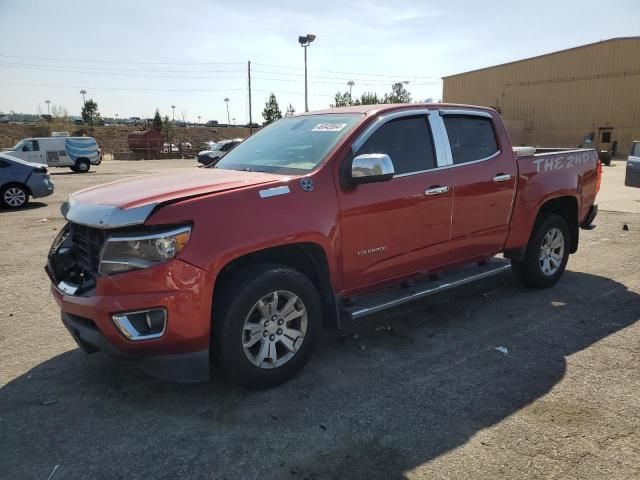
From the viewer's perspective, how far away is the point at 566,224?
5.69 meters

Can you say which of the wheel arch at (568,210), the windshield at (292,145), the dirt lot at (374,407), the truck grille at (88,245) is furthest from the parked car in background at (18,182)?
the wheel arch at (568,210)

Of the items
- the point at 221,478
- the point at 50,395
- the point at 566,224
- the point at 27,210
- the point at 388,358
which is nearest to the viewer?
the point at 221,478

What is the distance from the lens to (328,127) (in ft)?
13.5

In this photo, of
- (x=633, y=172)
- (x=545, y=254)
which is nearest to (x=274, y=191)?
(x=545, y=254)

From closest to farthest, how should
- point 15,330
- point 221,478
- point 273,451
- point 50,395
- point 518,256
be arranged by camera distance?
point 221,478 → point 273,451 → point 50,395 → point 15,330 → point 518,256

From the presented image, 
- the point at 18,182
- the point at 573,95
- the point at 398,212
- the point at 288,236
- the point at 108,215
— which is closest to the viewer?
the point at 108,215

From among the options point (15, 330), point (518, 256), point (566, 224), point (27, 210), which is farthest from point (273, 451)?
point (27, 210)

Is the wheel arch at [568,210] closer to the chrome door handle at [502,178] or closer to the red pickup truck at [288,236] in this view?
the red pickup truck at [288,236]

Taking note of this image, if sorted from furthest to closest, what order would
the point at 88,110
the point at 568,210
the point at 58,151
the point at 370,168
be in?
the point at 88,110, the point at 58,151, the point at 568,210, the point at 370,168

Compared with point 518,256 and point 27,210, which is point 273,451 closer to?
point 518,256

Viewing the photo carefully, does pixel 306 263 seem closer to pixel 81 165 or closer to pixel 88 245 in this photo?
pixel 88 245

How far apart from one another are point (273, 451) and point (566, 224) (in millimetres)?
4415

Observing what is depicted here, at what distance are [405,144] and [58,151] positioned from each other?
29.6 m

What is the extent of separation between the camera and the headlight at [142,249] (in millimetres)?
2932
